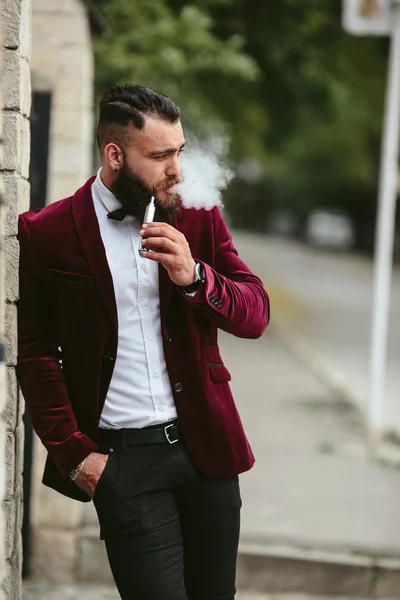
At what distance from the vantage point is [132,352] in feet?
8.70

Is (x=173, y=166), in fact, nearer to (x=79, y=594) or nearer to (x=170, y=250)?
(x=170, y=250)

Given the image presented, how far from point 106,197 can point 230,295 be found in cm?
44

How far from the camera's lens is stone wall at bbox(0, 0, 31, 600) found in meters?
2.60

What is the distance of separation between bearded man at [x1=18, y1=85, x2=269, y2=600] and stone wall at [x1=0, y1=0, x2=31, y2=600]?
4 cm

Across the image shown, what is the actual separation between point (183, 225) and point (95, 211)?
0.24m

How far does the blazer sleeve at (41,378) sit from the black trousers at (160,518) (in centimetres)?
11

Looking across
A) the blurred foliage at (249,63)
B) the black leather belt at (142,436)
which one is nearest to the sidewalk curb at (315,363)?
the blurred foliage at (249,63)

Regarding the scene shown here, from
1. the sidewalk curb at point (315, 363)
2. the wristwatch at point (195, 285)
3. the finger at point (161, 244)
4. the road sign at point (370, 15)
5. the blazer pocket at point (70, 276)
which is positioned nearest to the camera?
the finger at point (161, 244)

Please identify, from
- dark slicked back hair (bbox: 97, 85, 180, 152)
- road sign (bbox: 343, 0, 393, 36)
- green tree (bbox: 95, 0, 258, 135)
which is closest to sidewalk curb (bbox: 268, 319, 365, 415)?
green tree (bbox: 95, 0, 258, 135)

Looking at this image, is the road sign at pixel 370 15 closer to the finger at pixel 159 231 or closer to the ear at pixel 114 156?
the ear at pixel 114 156

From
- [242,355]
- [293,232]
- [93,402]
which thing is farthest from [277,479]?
[293,232]

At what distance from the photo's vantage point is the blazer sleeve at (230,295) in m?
2.52

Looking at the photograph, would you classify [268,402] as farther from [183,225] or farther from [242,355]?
[183,225]

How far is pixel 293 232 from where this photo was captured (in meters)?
61.3
